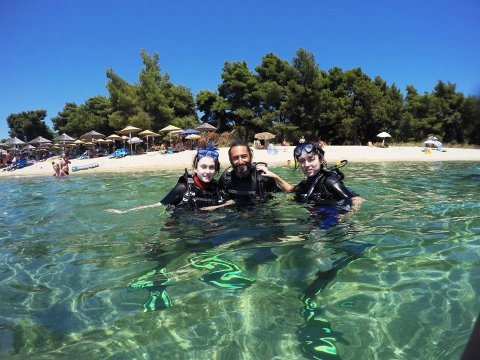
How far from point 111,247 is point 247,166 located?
1.98 metres

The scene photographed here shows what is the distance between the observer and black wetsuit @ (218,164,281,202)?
4.93 meters

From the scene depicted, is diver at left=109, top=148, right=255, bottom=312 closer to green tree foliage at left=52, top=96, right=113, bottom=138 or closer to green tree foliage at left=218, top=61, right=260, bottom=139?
green tree foliage at left=218, top=61, right=260, bottom=139

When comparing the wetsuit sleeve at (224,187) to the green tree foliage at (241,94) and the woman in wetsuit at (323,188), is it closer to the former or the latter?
the woman in wetsuit at (323,188)

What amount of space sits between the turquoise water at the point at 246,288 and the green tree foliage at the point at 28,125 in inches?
2527

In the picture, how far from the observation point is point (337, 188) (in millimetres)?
4156

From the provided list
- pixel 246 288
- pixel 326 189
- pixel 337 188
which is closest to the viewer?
pixel 246 288

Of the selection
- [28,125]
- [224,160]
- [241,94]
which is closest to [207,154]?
[224,160]

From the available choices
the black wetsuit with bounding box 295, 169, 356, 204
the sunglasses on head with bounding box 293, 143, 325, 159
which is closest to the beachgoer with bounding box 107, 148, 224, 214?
the sunglasses on head with bounding box 293, 143, 325, 159

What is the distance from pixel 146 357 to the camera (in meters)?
1.94

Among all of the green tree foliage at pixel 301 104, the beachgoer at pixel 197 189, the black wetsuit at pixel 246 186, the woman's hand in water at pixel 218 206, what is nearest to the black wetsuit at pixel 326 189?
the black wetsuit at pixel 246 186

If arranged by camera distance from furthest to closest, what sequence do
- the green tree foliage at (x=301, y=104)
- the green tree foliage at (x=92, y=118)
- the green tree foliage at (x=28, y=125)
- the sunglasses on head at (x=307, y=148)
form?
the green tree foliage at (x=28, y=125) → the green tree foliage at (x=92, y=118) → the green tree foliage at (x=301, y=104) → the sunglasses on head at (x=307, y=148)

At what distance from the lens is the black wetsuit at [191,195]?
4.58m

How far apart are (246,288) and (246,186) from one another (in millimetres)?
2448

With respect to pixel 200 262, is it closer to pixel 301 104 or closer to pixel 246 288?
pixel 246 288
